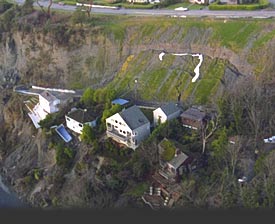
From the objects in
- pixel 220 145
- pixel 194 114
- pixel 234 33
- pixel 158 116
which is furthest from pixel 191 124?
pixel 234 33

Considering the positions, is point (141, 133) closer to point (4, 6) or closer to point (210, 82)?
point (210, 82)

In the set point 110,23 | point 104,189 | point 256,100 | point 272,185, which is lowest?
point 104,189

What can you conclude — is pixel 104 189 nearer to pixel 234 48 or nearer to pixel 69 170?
pixel 69 170

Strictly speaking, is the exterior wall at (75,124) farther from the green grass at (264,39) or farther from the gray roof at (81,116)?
the green grass at (264,39)

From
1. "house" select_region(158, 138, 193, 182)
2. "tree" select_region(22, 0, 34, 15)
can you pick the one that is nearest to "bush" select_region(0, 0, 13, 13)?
"tree" select_region(22, 0, 34, 15)

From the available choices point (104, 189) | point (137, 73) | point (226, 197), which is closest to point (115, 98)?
point (137, 73)

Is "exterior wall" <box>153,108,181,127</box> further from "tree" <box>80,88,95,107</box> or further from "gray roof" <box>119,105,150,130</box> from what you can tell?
"tree" <box>80,88,95,107</box>
